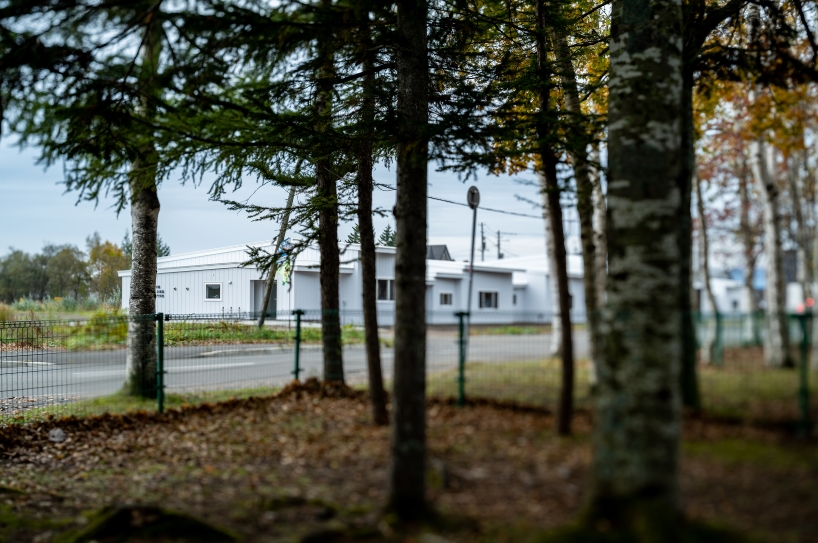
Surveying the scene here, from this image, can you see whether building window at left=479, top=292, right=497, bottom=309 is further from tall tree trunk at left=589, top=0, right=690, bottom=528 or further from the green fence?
tall tree trunk at left=589, top=0, right=690, bottom=528

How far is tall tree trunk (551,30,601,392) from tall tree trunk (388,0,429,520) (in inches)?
52.4

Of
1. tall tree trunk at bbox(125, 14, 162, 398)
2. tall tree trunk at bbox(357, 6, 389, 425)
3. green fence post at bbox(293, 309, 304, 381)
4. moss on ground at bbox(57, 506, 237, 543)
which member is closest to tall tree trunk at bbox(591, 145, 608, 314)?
tall tree trunk at bbox(357, 6, 389, 425)

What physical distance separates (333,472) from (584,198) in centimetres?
341

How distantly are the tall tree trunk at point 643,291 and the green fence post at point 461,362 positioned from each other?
1533 millimetres

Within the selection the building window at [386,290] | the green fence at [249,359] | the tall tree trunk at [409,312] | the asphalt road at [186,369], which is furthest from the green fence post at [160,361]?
the building window at [386,290]

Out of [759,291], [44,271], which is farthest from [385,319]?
[44,271]

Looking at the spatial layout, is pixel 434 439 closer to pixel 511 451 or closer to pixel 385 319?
pixel 511 451

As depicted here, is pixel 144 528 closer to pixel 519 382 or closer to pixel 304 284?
pixel 519 382

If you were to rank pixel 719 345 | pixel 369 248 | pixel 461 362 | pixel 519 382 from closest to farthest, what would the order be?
pixel 719 345, pixel 519 382, pixel 461 362, pixel 369 248

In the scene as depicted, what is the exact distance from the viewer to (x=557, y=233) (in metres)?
5.18

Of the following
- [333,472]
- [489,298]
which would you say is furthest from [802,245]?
[489,298]

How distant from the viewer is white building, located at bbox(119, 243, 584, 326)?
15.0 m

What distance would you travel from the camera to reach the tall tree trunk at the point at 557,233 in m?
4.21

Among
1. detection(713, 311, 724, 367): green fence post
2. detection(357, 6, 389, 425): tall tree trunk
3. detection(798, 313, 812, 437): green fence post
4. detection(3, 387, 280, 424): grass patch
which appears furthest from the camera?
detection(3, 387, 280, 424): grass patch
